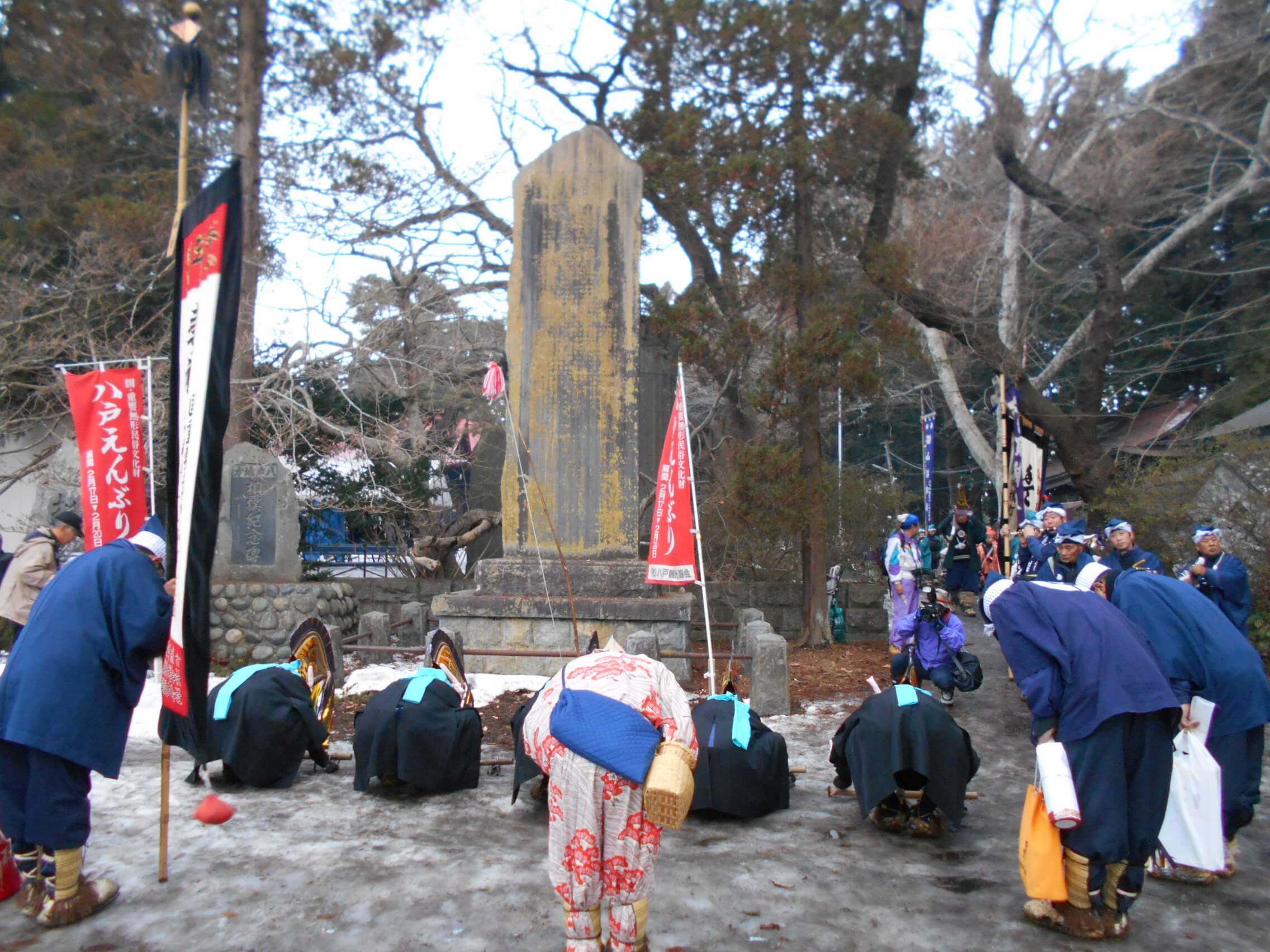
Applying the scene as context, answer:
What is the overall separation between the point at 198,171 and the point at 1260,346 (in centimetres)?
1746

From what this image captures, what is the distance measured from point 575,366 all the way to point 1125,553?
561 centimetres

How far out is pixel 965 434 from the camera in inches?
635

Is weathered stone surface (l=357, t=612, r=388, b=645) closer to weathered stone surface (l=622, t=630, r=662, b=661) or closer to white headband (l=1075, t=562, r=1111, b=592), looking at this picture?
weathered stone surface (l=622, t=630, r=662, b=661)

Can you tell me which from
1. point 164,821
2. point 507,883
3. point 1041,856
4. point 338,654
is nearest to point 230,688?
point 164,821

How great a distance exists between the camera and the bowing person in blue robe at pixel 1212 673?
13.7ft

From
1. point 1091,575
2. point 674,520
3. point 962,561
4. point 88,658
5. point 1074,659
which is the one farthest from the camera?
point 962,561

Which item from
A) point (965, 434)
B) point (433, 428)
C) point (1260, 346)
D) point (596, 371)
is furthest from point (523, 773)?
point (1260, 346)

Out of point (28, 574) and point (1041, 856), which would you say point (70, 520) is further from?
point (1041, 856)

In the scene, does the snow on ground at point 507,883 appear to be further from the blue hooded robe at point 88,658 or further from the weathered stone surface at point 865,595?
the weathered stone surface at point 865,595

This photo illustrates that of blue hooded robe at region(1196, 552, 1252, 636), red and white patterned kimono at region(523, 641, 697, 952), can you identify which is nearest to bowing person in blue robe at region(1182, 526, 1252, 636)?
blue hooded robe at region(1196, 552, 1252, 636)

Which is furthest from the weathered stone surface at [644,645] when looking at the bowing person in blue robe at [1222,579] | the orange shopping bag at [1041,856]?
the orange shopping bag at [1041,856]

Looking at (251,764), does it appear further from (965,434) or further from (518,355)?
(965,434)

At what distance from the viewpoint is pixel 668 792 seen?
2.96 metres

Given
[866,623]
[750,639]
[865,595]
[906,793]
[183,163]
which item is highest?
[183,163]
